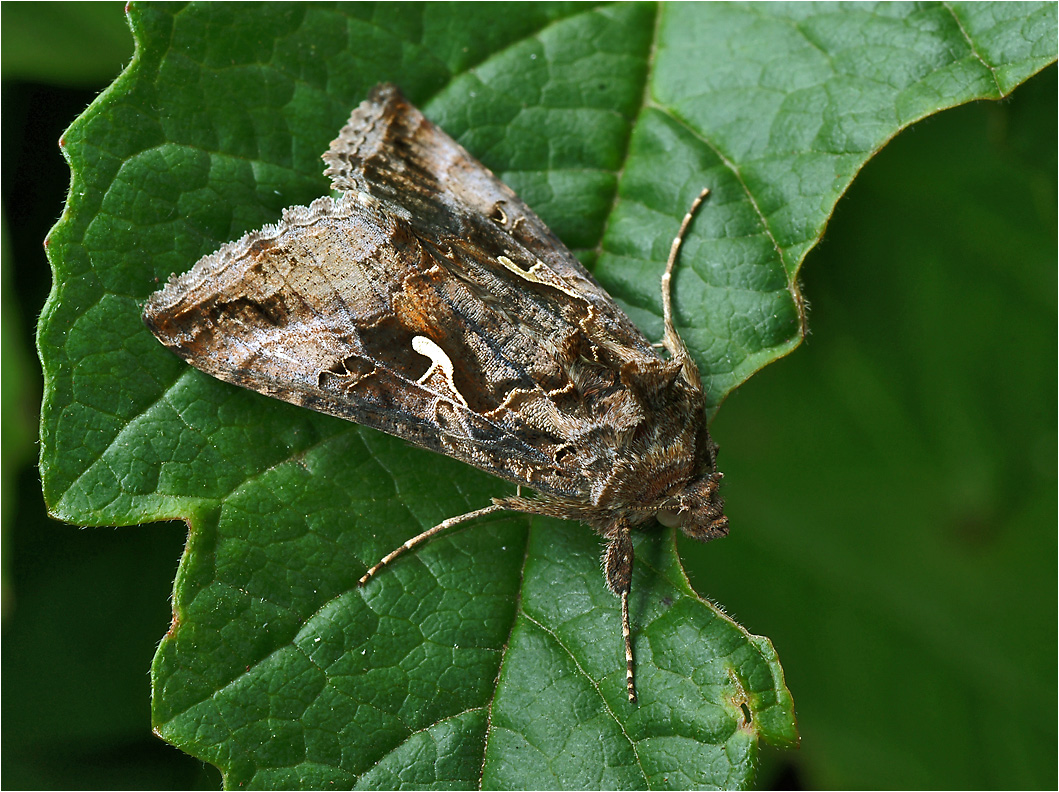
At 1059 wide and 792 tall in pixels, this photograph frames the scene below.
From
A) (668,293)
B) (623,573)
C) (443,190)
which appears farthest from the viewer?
(443,190)

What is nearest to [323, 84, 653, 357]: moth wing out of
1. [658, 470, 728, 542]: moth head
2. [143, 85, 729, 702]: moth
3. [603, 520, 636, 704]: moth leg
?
[143, 85, 729, 702]: moth

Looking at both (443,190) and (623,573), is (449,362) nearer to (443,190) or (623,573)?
(443,190)

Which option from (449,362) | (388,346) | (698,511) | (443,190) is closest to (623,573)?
(698,511)

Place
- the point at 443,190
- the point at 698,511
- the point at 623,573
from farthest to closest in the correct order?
1. the point at 443,190
2. the point at 698,511
3. the point at 623,573

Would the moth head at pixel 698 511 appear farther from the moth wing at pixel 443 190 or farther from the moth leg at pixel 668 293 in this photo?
the moth wing at pixel 443 190

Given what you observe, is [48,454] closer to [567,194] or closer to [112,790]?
[112,790]

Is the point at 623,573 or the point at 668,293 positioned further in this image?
the point at 668,293

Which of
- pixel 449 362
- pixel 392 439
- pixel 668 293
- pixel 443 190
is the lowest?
pixel 392 439
